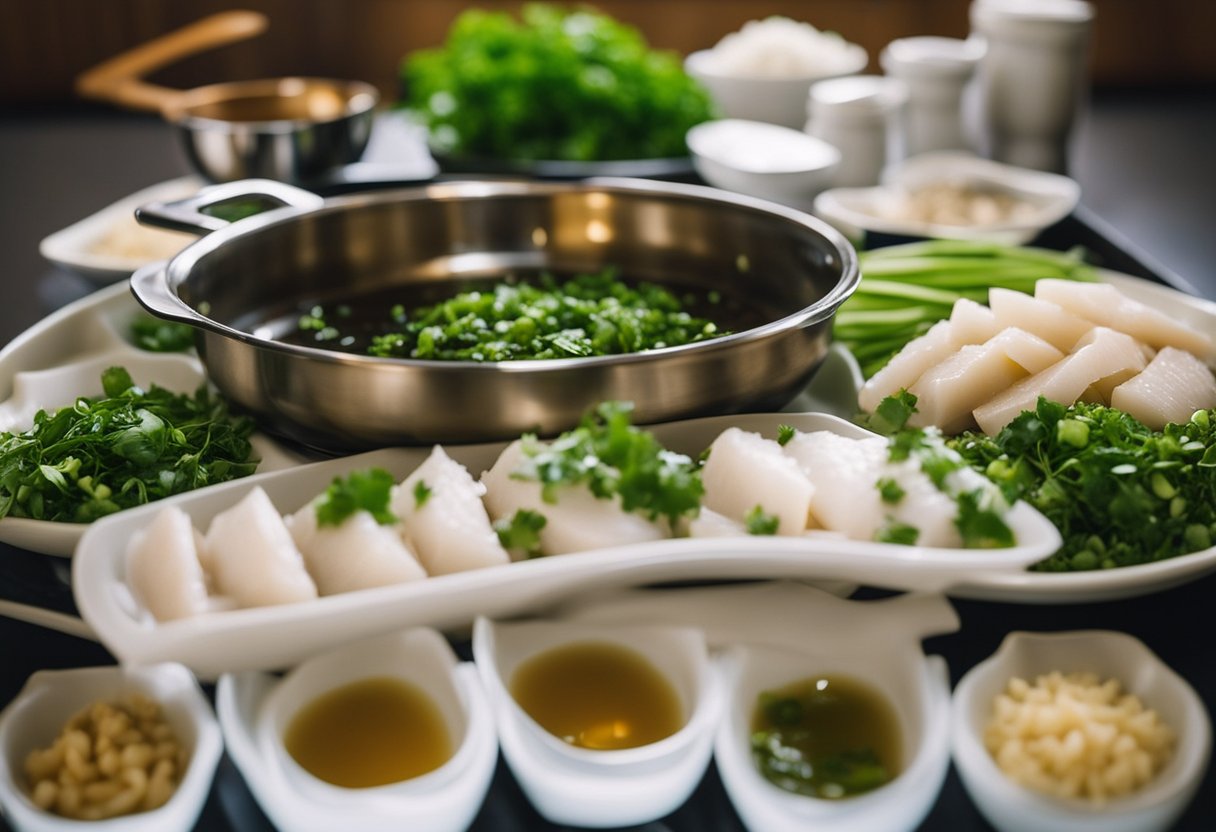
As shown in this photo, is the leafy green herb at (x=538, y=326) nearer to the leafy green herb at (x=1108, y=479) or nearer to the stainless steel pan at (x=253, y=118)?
the leafy green herb at (x=1108, y=479)

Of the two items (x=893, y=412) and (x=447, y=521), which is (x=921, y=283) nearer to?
(x=893, y=412)

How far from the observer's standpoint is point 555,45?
3.74 m

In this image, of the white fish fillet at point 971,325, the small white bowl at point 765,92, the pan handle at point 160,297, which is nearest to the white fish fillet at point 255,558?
the pan handle at point 160,297

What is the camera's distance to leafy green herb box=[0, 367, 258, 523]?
1666 mm

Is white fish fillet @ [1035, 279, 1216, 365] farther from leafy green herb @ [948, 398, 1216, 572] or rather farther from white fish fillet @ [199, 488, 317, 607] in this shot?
white fish fillet @ [199, 488, 317, 607]

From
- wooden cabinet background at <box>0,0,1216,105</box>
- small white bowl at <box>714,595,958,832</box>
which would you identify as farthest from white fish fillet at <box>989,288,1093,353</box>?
wooden cabinet background at <box>0,0,1216,105</box>

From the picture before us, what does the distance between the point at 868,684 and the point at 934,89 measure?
269cm

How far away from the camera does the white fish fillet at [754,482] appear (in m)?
1.54

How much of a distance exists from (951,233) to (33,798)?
2310mm

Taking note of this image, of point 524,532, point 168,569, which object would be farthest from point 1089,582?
point 168,569

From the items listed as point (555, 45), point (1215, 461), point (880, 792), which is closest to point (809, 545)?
point (880, 792)

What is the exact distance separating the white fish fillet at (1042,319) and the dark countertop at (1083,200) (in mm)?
520

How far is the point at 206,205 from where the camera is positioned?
2.27 meters

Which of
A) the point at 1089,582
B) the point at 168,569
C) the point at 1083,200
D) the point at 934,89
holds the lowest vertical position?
the point at 1083,200
